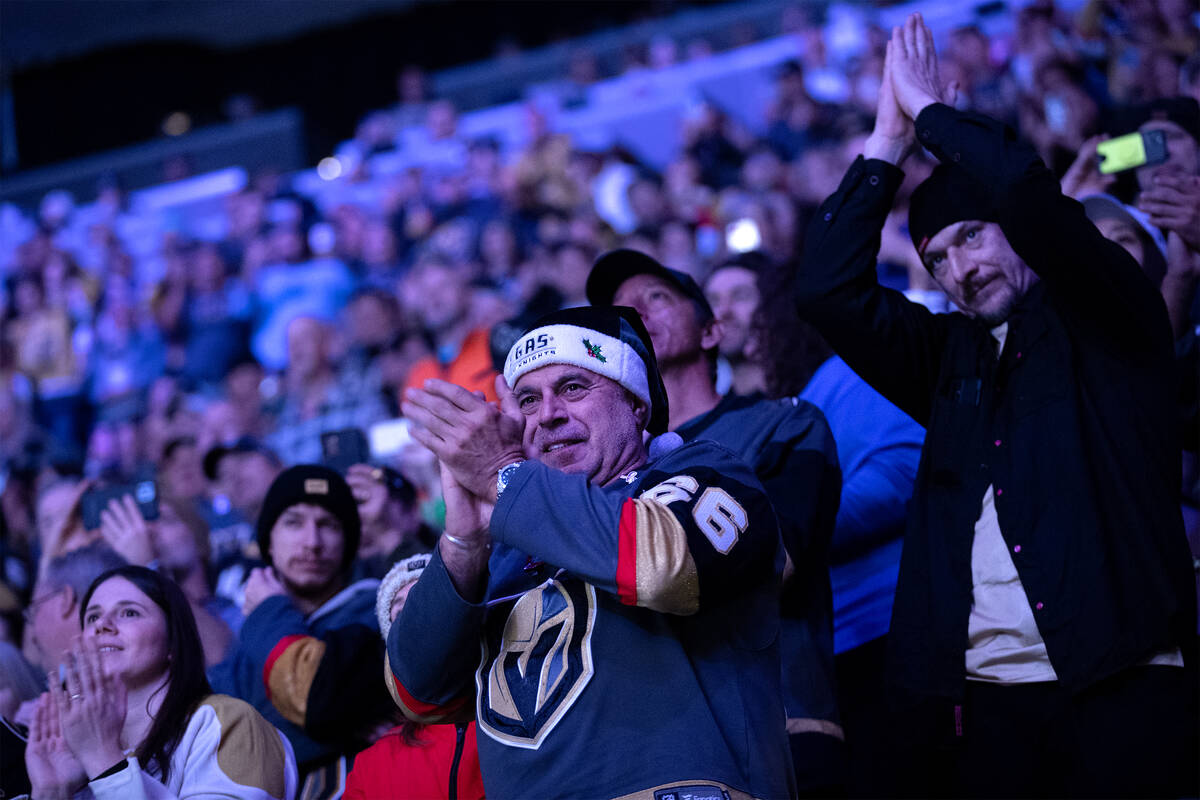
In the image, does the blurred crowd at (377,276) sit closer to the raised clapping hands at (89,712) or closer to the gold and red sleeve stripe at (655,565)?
the raised clapping hands at (89,712)

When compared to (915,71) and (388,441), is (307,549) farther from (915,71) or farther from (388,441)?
(915,71)

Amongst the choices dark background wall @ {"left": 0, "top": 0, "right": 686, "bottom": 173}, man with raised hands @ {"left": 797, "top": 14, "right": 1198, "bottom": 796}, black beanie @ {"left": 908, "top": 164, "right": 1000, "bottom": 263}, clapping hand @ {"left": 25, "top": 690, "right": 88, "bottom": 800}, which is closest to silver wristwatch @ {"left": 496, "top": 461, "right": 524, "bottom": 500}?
man with raised hands @ {"left": 797, "top": 14, "right": 1198, "bottom": 796}

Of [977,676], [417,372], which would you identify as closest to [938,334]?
[977,676]

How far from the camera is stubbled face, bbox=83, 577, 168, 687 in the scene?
10.2 ft

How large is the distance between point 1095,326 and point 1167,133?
137 cm

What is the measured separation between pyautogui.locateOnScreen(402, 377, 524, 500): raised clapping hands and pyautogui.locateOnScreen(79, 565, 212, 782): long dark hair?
1324 mm

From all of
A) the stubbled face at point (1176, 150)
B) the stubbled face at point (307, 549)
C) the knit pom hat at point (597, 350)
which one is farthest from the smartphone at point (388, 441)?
the stubbled face at point (1176, 150)

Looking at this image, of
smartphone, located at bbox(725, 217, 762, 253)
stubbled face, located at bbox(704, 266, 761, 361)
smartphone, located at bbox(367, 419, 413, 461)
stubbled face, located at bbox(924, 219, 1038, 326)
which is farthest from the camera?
smartphone, located at bbox(367, 419, 413, 461)

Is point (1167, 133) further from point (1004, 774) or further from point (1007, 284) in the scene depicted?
point (1004, 774)

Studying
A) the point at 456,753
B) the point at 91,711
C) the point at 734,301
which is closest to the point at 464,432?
the point at 456,753

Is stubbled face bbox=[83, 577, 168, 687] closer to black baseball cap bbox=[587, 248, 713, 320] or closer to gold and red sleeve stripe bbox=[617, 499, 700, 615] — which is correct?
black baseball cap bbox=[587, 248, 713, 320]

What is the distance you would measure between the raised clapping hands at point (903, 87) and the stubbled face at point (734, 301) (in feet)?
2.97

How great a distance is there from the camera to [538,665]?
2.16 m

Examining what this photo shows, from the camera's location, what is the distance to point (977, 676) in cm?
277
